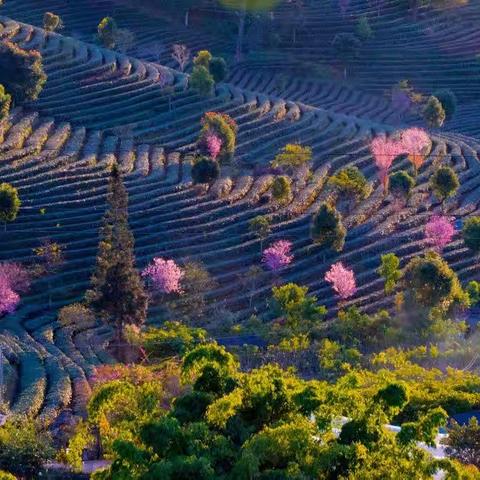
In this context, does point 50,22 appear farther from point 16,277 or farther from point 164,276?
point 164,276

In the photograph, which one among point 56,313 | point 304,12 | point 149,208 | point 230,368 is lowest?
point 56,313

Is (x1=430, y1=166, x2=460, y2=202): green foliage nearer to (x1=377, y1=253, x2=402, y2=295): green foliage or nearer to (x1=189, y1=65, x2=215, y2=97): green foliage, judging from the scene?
(x1=377, y1=253, x2=402, y2=295): green foliage

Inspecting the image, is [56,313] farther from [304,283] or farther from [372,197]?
[372,197]

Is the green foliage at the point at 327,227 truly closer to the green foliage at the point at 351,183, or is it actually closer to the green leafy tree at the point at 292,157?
the green foliage at the point at 351,183

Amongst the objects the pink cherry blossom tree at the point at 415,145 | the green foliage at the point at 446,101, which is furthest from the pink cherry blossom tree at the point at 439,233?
the green foliage at the point at 446,101

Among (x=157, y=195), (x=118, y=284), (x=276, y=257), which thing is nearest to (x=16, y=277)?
(x=118, y=284)

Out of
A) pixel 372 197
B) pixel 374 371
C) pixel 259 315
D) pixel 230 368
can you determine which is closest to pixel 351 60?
pixel 372 197

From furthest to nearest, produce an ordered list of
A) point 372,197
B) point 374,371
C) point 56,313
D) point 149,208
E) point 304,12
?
point 304,12
point 372,197
point 149,208
point 56,313
point 374,371
